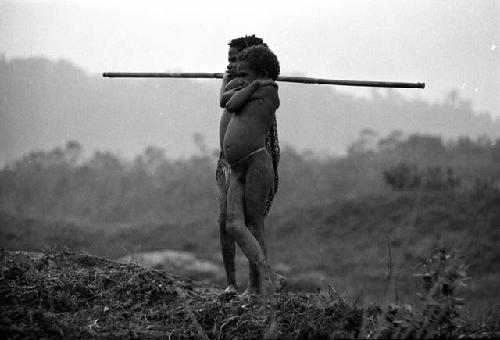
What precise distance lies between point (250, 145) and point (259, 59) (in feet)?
2.18

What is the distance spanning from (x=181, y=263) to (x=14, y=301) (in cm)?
675

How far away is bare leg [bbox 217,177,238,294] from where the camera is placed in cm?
498

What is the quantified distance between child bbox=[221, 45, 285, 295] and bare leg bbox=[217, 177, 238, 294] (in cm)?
27

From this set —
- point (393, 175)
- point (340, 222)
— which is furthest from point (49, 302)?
point (393, 175)

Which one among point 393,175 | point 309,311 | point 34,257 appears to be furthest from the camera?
point 393,175

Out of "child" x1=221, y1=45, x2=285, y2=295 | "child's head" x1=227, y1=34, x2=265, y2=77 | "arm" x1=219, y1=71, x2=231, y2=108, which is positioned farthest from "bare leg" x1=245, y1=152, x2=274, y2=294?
"child's head" x1=227, y1=34, x2=265, y2=77

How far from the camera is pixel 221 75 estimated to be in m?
5.41

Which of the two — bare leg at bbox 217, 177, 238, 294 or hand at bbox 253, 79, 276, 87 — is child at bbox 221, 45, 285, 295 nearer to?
hand at bbox 253, 79, 276, 87

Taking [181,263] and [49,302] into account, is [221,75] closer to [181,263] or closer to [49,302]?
[49,302]

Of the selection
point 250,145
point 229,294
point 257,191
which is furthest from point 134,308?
point 250,145

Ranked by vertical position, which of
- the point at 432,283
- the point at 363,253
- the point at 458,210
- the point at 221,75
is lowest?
the point at 363,253

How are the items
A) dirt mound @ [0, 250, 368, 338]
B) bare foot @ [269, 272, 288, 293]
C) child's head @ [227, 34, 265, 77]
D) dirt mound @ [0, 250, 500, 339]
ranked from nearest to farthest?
dirt mound @ [0, 250, 500, 339] < dirt mound @ [0, 250, 368, 338] < bare foot @ [269, 272, 288, 293] < child's head @ [227, 34, 265, 77]

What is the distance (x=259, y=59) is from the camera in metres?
4.66

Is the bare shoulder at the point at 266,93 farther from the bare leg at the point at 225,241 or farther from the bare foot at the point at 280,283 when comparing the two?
the bare foot at the point at 280,283
